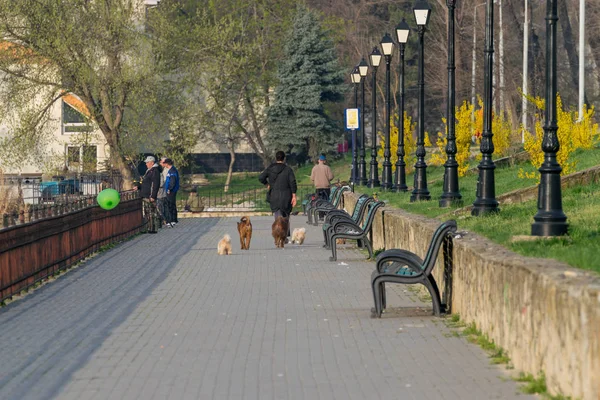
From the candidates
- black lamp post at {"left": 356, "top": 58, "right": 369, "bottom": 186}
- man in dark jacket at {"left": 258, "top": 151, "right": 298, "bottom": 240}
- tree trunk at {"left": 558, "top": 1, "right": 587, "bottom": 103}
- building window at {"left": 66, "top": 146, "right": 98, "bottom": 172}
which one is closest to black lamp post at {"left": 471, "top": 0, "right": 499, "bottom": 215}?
man in dark jacket at {"left": 258, "top": 151, "right": 298, "bottom": 240}

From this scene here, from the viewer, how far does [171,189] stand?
32.9m

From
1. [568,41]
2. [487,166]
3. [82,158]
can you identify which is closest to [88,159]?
[82,158]

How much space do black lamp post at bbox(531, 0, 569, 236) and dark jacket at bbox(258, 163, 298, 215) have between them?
1206 centimetres

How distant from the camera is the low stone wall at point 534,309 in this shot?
716 centimetres

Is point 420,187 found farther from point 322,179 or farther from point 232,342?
point 232,342

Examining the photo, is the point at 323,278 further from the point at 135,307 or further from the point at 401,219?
the point at 135,307

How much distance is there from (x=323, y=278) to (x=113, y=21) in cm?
3177

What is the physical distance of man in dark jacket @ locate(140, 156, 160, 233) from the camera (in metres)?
31.6

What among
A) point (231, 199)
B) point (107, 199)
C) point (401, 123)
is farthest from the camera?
point (231, 199)

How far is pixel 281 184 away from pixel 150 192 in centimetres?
803

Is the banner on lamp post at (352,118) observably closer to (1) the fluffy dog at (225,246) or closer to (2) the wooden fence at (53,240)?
(2) the wooden fence at (53,240)

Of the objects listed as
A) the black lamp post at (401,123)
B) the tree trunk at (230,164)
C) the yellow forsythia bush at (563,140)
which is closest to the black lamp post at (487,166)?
the yellow forsythia bush at (563,140)

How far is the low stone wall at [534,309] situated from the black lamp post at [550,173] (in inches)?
24.7

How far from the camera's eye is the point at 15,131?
48.1 m
